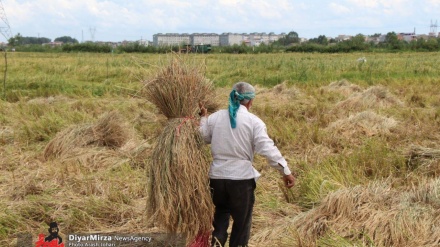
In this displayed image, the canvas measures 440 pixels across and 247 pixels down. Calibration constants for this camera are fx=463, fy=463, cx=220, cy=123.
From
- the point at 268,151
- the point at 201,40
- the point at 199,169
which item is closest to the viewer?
the point at 268,151

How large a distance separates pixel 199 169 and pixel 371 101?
685cm

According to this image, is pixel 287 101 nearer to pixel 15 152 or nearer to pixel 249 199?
pixel 15 152

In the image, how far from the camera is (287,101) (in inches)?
387

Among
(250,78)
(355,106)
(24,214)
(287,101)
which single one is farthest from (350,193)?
(250,78)

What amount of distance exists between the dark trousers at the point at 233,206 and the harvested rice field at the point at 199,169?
0.14m

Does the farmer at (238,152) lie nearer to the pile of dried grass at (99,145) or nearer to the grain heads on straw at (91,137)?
the pile of dried grass at (99,145)

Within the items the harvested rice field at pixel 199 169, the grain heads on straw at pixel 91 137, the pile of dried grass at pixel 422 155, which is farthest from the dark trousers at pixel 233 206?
the grain heads on straw at pixel 91 137

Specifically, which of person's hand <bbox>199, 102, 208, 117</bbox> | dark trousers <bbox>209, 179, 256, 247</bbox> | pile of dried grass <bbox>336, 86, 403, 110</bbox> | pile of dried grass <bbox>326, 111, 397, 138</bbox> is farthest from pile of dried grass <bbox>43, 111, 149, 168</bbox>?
pile of dried grass <bbox>336, 86, 403, 110</bbox>

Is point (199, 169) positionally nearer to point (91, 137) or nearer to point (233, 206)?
point (233, 206)

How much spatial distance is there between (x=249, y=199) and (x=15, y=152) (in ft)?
13.2

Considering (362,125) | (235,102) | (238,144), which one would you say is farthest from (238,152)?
(362,125)

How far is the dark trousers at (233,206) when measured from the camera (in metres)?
3.12

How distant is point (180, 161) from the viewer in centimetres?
307

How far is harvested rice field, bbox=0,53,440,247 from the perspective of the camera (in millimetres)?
3217
